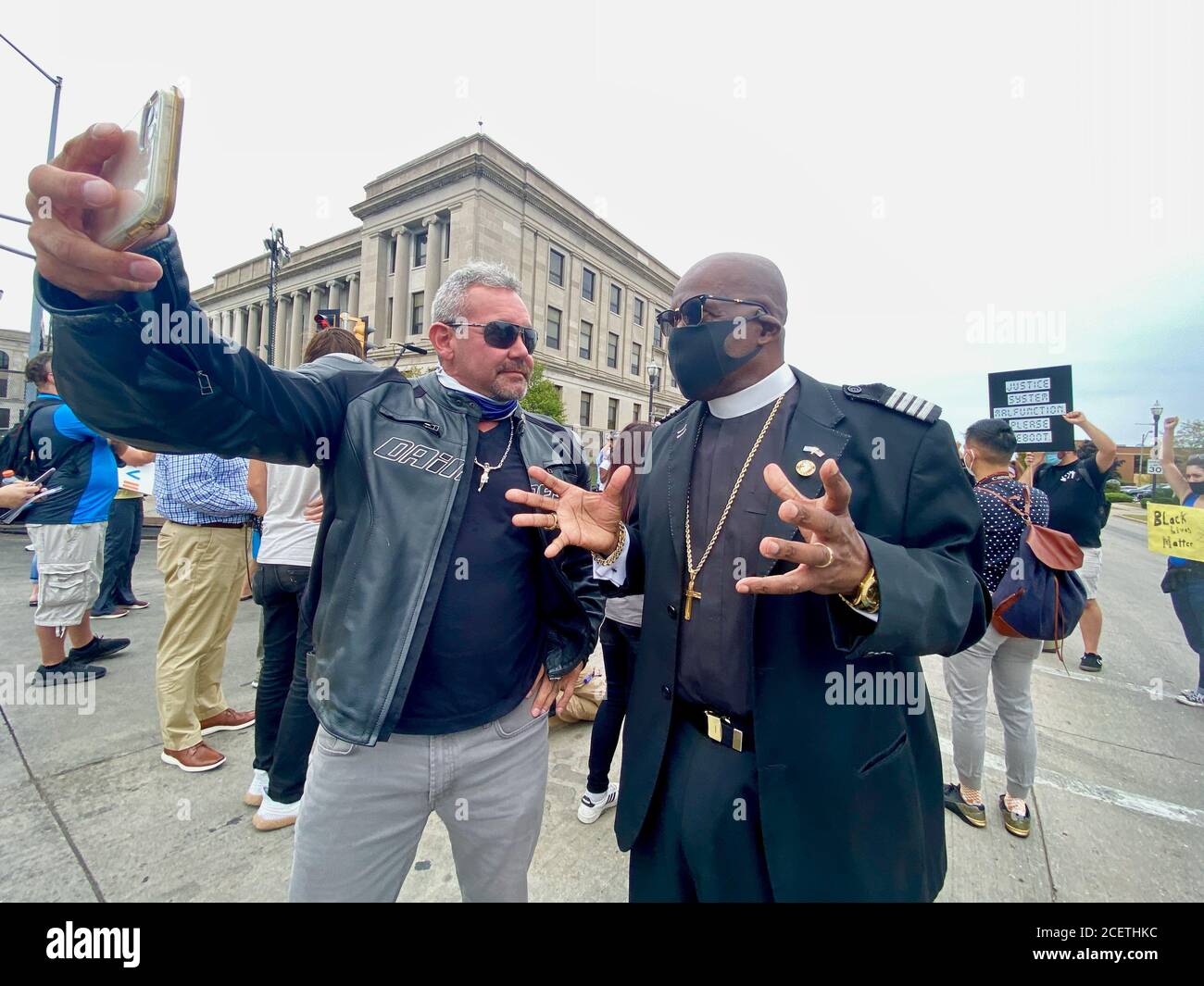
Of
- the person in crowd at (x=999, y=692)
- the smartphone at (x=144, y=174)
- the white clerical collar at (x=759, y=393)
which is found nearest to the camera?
the smartphone at (x=144, y=174)

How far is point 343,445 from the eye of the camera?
5.51ft

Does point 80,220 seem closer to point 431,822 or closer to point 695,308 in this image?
point 695,308

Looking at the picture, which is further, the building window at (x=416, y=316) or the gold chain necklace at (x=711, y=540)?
the building window at (x=416, y=316)

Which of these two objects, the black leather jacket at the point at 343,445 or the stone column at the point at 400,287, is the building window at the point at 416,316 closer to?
the stone column at the point at 400,287

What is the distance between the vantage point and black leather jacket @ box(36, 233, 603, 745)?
1.15 m

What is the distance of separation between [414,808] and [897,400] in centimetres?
193

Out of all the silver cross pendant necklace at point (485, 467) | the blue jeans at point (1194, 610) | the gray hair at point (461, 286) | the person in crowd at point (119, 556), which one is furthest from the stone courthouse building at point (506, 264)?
the silver cross pendant necklace at point (485, 467)

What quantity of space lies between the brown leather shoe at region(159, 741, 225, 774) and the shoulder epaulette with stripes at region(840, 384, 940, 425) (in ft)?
13.0

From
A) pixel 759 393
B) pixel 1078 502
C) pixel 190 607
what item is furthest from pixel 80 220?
pixel 1078 502

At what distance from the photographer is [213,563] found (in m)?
3.20

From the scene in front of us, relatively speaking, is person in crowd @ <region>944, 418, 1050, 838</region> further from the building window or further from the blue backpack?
the building window

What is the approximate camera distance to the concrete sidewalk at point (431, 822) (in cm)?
235

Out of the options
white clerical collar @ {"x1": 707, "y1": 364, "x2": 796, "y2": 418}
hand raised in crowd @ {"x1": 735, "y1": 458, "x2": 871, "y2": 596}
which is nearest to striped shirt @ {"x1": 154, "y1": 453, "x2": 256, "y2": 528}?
white clerical collar @ {"x1": 707, "y1": 364, "x2": 796, "y2": 418}

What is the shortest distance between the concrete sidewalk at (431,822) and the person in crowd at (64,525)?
1.52 ft
